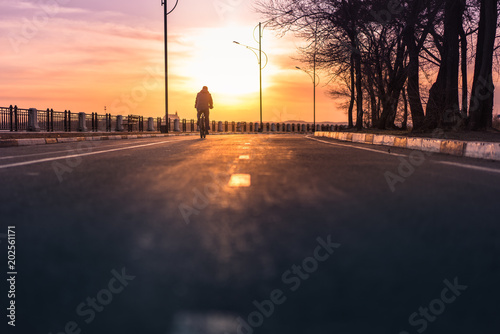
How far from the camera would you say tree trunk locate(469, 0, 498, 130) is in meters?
20.3

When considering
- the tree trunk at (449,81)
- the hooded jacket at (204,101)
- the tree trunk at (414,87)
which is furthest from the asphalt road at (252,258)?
the hooded jacket at (204,101)

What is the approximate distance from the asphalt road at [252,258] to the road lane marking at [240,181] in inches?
8.6

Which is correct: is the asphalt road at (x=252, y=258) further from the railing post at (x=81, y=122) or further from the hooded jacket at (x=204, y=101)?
the railing post at (x=81, y=122)

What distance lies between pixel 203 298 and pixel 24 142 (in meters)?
18.4

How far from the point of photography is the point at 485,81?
20.6 metres

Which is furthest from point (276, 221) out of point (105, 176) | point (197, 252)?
point (105, 176)

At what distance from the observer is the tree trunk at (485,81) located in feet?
66.7

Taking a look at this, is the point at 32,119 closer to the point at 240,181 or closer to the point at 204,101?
the point at 204,101

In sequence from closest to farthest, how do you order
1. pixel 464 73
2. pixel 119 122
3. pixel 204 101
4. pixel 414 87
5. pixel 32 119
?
pixel 204 101, pixel 414 87, pixel 464 73, pixel 32 119, pixel 119 122

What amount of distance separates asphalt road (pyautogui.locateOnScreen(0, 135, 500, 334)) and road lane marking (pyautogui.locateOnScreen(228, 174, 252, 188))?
0.22m

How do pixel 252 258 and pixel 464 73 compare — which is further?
pixel 464 73

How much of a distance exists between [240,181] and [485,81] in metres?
16.3

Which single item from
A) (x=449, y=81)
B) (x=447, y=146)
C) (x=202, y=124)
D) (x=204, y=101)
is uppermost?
(x=449, y=81)

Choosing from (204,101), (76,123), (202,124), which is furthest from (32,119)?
(204,101)
